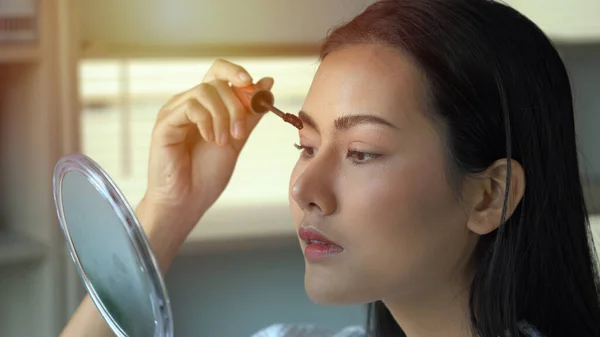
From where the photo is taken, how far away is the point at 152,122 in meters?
1.67

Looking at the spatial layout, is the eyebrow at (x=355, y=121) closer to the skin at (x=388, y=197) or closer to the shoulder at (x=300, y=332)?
the skin at (x=388, y=197)

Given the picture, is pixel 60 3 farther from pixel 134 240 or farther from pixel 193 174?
pixel 134 240

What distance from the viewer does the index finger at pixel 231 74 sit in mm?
1042

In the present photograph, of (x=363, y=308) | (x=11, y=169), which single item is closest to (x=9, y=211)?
(x=11, y=169)

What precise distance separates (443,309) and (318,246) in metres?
0.17

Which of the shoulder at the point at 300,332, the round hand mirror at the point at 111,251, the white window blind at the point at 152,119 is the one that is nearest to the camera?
the round hand mirror at the point at 111,251

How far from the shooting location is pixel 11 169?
1.55m

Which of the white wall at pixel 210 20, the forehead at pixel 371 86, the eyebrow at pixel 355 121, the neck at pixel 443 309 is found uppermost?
the white wall at pixel 210 20

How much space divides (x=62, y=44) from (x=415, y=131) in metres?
0.75

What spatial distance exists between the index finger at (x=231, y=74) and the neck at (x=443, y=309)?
320 mm

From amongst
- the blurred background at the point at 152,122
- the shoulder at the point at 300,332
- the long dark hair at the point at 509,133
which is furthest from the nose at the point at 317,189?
the blurred background at the point at 152,122

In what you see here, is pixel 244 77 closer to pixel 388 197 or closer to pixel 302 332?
pixel 388 197

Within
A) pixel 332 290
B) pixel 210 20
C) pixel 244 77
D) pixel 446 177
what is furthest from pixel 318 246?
pixel 210 20

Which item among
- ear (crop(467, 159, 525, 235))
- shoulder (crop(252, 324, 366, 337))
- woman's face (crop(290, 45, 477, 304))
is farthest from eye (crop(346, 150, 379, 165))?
shoulder (crop(252, 324, 366, 337))
